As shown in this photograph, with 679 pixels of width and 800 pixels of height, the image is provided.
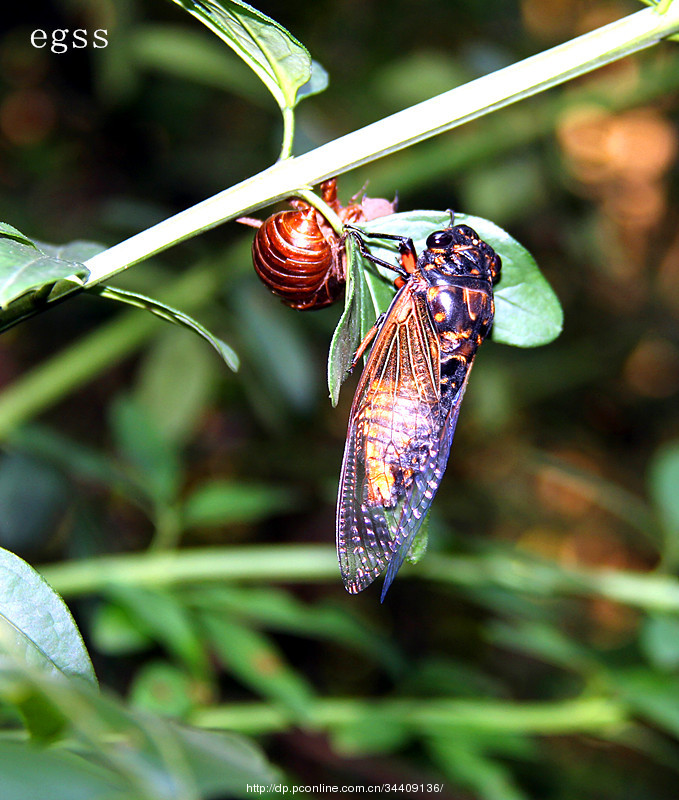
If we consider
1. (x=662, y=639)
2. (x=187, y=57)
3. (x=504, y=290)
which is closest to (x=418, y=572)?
(x=662, y=639)

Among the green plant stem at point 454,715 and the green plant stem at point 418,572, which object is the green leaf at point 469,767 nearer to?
the green plant stem at point 454,715

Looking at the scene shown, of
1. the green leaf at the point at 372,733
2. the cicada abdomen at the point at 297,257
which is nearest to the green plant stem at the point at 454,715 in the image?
the green leaf at the point at 372,733

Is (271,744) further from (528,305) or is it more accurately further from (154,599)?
(528,305)

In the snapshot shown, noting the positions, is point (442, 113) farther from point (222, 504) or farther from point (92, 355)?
point (92, 355)

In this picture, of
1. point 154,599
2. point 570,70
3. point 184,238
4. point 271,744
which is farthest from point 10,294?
point 271,744

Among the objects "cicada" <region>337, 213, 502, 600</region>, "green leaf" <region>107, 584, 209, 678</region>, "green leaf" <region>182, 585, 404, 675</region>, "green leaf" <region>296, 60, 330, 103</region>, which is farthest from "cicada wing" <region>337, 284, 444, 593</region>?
"green leaf" <region>182, 585, 404, 675</region>

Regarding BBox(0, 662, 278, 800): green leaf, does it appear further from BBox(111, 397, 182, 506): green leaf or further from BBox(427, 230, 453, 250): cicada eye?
BBox(111, 397, 182, 506): green leaf
